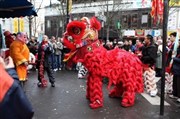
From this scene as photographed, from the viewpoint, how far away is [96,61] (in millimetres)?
6973

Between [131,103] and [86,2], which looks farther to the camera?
[86,2]

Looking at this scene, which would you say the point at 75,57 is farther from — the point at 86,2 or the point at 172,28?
the point at 86,2

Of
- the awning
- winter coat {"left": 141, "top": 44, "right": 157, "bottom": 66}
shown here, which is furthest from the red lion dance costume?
winter coat {"left": 141, "top": 44, "right": 157, "bottom": 66}

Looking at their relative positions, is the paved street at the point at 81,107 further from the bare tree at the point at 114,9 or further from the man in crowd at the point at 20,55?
the bare tree at the point at 114,9

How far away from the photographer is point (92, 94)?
23.1 feet

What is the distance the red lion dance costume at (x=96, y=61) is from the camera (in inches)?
276

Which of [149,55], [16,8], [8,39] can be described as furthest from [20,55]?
[149,55]

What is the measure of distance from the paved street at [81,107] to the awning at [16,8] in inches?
88.5

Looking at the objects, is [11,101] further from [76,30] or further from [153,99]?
[153,99]

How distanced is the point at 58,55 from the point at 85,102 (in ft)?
26.2

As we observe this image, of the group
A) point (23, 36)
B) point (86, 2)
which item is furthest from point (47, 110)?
point (86, 2)

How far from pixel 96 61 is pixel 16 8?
2197 millimetres

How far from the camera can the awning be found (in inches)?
261

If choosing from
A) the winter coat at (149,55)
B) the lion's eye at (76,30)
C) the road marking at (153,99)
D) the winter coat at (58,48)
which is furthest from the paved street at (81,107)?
the winter coat at (58,48)
